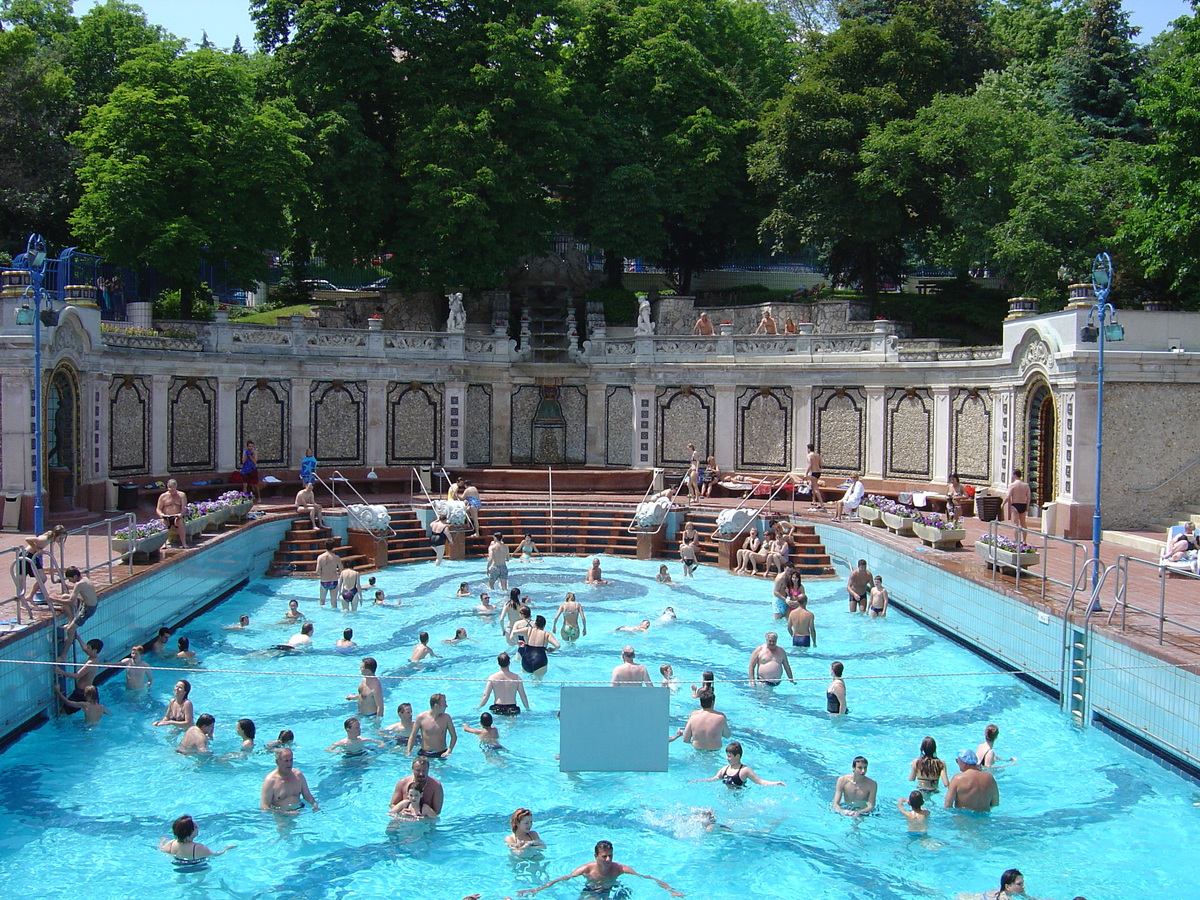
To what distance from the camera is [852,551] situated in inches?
987

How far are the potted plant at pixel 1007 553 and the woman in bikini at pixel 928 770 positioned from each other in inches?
237

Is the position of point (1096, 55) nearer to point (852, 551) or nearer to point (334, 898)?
point (852, 551)

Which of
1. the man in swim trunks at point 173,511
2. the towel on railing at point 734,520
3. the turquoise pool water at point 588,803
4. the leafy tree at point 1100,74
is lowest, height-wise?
the turquoise pool water at point 588,803

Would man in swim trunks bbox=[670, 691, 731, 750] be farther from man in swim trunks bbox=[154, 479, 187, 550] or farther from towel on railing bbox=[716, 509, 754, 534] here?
towel on railing bbox=[716, 509, 754, 534]

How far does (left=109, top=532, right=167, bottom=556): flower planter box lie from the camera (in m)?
18.2

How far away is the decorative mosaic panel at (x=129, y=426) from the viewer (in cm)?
2642

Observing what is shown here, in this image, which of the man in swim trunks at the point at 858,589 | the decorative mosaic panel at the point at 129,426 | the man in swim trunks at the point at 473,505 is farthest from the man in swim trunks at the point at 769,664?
the decorative mosaic panel at the point at 129,426

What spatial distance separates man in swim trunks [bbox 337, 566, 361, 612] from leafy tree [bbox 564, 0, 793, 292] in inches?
775

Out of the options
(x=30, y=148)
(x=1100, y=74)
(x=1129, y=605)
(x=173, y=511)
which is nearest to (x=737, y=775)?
(x=1129, y=605)

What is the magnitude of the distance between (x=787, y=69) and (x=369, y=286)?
21795 millimetres

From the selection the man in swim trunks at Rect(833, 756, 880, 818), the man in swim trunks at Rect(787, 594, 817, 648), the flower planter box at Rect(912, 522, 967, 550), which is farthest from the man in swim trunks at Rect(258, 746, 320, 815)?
the flower planter box at Rect(912, 522, 967, 550)

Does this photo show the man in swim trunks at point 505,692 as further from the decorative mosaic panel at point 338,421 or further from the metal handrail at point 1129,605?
the decorative mosaic panel at point 338,421

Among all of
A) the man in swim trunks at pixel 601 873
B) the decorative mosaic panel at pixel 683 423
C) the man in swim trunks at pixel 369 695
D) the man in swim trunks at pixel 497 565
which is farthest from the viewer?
the decorative mosaic panel at pixel 683 423

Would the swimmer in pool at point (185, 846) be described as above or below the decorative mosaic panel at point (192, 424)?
below
